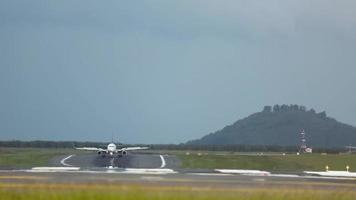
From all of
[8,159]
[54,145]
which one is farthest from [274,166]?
[54,145]

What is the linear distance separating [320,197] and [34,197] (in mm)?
7620

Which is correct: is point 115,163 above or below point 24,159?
below

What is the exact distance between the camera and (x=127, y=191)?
17.8m

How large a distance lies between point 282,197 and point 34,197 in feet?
21.0

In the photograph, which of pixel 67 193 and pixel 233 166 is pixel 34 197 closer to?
pixel 67 193

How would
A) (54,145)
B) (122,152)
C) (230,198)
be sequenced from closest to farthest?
(230,198) < (122,152) < (54,145)

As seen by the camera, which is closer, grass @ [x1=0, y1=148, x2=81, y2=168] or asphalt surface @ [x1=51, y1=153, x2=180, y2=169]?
grass @ [x1=0, y1=148, x2=81, y2=168]

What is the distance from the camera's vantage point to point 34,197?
54.3 feet

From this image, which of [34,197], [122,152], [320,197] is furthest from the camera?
[122,152]

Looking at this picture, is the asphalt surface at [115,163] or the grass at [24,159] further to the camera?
the asphalt surface at [115,163]

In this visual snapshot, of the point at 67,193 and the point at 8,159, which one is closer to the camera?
the point at 67,193

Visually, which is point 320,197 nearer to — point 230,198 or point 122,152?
point 230,198

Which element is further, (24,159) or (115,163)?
(24,159)

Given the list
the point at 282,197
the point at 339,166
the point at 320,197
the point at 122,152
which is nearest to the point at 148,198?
the point at 282,197
